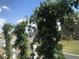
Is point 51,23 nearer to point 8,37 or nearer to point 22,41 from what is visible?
point 22,41

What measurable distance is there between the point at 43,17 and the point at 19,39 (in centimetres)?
757

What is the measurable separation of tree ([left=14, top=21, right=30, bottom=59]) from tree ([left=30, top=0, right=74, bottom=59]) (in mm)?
6558

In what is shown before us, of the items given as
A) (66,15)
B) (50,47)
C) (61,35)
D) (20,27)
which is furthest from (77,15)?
(20,27)

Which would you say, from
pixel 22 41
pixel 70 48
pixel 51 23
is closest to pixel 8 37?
pixel 22 41

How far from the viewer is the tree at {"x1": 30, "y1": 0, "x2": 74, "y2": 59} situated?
38.3ft

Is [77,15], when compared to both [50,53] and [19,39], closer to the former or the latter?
[50,53]

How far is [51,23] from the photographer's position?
39.2ft

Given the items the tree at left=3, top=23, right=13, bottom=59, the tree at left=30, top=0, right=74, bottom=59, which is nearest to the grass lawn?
the tree at left=30, top=0, right=74, bottom=59

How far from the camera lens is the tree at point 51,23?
11.7 m

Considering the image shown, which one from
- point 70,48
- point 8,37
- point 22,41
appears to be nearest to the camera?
point 22,41

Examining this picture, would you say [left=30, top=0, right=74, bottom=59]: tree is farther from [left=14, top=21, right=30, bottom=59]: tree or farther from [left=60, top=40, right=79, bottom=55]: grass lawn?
[left=14, top=21, right=30, bottom=59]: tree

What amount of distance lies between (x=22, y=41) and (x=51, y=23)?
297 inches

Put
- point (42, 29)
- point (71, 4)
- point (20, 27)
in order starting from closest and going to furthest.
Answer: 1. point (71, 4)
2. point (42, 29)
3. point (20, 27)

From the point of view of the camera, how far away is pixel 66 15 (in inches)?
462
